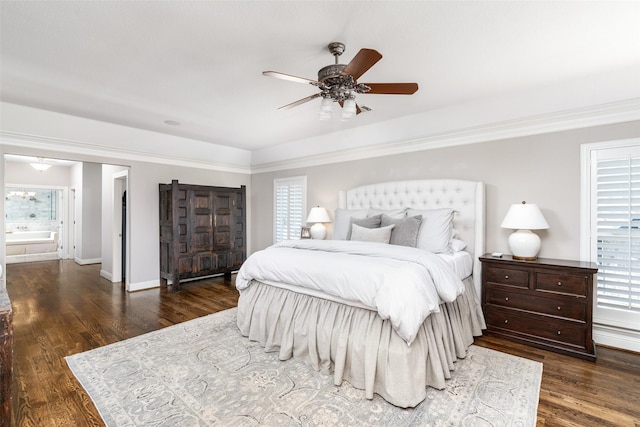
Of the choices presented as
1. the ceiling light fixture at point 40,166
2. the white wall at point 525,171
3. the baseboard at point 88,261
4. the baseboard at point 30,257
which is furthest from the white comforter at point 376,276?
the baseboard at point 30,257

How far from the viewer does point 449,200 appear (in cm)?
385

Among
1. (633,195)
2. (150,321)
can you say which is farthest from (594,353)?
(150,321)

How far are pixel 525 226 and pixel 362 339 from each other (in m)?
2.07

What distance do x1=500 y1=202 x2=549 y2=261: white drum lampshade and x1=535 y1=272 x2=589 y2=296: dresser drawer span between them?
25 centimetres

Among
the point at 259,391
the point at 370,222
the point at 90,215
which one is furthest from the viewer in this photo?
the point at 90,215

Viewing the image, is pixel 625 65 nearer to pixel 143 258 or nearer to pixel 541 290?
pixel 541 290

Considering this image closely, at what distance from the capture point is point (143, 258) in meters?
5.23

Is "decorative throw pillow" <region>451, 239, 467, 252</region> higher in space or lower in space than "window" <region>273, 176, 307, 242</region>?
lower

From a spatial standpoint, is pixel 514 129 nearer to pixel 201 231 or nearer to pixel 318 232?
pixel 318 232

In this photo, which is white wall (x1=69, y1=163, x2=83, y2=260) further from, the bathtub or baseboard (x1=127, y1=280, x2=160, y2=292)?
baseboard (x1=127, y1=280, x2=160, y2=292)

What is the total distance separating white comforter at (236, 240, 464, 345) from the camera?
80.9 inches

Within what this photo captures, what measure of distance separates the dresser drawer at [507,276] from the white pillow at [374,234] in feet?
3.64

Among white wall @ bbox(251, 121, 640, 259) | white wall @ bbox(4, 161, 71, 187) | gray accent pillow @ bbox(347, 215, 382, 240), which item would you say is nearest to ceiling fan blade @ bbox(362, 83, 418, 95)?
gray accent pillow @ bbox(347, 215, 382, 240)

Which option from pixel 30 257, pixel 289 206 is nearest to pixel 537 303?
pixel 289 206
